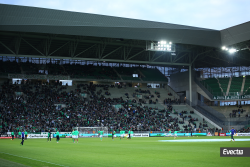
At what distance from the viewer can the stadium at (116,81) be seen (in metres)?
47.8

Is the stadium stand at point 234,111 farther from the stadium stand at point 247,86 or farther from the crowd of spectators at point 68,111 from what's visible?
the crowd of spectators at point 68,111

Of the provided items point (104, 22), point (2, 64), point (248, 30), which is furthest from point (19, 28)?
point (248, 30)

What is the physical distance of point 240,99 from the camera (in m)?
65.9

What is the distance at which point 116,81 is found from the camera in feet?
243

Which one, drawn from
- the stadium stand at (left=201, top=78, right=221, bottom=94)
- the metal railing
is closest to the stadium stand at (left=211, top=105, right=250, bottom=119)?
the metal railing

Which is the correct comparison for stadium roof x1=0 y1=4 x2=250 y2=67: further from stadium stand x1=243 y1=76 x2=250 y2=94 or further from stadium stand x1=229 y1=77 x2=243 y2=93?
stadium stand x1=229 y1=77 x2=243 y2=93

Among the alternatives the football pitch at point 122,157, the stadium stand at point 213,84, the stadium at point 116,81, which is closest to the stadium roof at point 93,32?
the stadium at point 116,81

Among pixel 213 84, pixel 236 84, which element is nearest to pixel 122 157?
pixel 213 84

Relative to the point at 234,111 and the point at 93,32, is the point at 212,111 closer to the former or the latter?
the point at 234,111

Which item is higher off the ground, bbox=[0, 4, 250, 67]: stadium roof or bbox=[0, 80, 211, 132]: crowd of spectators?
bbox=[0, 4, 250, 67]: stadium roof

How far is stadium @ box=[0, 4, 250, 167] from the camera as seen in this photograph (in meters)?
47.8

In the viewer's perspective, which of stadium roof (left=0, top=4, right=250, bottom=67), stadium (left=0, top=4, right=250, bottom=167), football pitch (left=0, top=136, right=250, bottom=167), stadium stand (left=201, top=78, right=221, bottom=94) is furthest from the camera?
stadium stand (left=201, top=78, right=221, bottom=94)

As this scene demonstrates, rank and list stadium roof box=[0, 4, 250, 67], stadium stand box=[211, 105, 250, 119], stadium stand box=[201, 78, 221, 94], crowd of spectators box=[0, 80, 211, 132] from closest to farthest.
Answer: stadium roof box=[0, 4, 250, 67] < crowd of spectators box=[0, 80, 211, 132] < stadium stand box=[211, 105, 250, 119] < stadium stand box=[201, 78, 221, 94]

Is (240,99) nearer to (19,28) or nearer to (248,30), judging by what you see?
(248,30)
